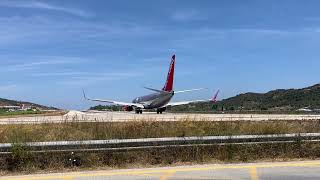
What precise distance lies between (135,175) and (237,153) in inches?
172

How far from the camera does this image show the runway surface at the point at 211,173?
1334 centimetres

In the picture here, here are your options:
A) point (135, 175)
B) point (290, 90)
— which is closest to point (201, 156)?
point (135, 175)

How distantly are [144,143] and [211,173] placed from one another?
8.32 feet

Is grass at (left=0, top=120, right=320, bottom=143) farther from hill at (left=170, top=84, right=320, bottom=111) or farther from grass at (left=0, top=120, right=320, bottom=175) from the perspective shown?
hill at (left=170, top=84, right=320, bottom=111)

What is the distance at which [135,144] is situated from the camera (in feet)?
51.7

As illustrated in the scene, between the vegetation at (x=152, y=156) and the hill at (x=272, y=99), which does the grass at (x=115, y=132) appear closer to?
the vegetation at (x=152, y=156)

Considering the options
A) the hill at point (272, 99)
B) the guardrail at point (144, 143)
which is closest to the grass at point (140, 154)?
the guardrail at point (144, 143)

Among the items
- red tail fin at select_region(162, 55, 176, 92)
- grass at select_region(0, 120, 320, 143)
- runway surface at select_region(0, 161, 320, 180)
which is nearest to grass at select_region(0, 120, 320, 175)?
grass at select_region(0, 120, 320, 143)

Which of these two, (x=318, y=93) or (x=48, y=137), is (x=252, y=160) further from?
(x=318, y=93)

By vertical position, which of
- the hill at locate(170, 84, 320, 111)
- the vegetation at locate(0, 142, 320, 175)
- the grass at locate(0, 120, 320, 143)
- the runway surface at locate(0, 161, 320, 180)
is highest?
the hill at locate(170, 84, 320, 111)

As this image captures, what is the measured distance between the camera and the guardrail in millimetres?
15062

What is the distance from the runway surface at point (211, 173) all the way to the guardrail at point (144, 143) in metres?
1.07

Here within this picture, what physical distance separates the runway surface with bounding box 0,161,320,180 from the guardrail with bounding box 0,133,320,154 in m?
1.07

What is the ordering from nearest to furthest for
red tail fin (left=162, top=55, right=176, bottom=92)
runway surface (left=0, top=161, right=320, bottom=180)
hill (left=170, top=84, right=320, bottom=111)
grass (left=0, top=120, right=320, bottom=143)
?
runway surface (left=0, top=161, right=320, bottom=180) < grass (left=0, top=120, right=320, bottom=143) < red tail fin (left=162, top=55, right=176, bottom=92) < hill (left=170, top=84, right=320, bottom=111)
